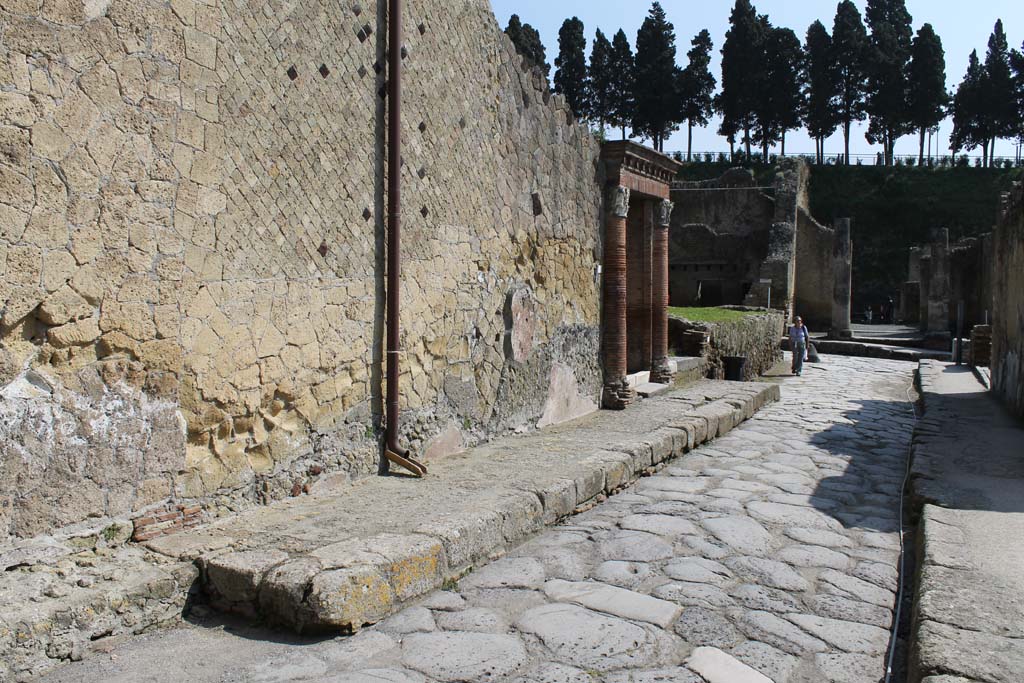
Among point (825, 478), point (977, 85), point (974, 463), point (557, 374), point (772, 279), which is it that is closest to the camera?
point (974, 463)

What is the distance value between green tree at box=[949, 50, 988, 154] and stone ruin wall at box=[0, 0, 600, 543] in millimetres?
51499

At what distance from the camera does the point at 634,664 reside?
2.97 meters

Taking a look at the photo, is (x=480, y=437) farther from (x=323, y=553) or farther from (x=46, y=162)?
(x=46, y=162)

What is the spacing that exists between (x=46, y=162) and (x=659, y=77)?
50836 millimetres

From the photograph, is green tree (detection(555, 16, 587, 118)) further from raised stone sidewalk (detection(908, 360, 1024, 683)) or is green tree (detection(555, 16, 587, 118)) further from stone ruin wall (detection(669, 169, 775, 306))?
raised stone sidewalk (detection(908, 360, 1024, 683))

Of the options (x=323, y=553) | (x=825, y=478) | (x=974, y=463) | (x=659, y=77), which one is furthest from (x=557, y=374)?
(x=659, y=77)

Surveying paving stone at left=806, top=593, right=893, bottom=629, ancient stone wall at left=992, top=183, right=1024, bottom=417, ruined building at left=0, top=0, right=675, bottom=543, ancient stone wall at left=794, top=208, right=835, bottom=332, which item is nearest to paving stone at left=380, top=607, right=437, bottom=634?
ruined building at left=0, top=0, right=675, bottom=543

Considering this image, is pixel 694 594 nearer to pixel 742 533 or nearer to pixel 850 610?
pixel 850 610

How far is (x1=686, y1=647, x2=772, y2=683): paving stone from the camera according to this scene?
9.44ft

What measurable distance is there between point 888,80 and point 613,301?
47001mm

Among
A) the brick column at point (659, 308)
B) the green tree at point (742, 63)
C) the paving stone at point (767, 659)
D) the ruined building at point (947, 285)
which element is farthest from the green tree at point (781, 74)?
the paving stone at point (767, 659)

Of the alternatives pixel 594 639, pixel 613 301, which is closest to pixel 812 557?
pixel 594 639

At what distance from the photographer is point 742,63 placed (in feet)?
161

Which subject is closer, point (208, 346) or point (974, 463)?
point (208, 346)
